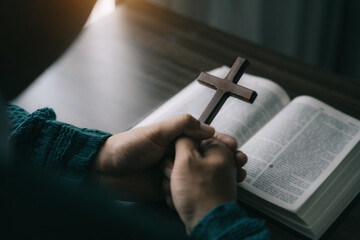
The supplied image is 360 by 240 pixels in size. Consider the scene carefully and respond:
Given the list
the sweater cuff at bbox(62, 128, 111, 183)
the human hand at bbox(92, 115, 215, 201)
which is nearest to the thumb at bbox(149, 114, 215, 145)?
the human hand at bbox(92, 115, 215, 201)

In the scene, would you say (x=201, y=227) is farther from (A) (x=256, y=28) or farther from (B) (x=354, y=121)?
(A) (x=256, y=28)

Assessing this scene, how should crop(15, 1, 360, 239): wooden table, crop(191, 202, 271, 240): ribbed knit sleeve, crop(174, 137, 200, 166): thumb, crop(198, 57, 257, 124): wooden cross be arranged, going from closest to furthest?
crop(191, 202, 271, 240): ribbed knit sleeve → crop(174, 137, 200, 166): thumb → crop(198, 57, 257, 124): wooden cross → crop(15, 1, 360, 239): wooden table

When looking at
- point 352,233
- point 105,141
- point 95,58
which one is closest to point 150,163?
point 105,141

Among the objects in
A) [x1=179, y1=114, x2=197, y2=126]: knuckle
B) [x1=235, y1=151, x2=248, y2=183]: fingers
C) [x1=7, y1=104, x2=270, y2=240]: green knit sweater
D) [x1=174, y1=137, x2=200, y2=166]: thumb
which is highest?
[x1=179, y1=114, x2=197, y2=126]: knuckle

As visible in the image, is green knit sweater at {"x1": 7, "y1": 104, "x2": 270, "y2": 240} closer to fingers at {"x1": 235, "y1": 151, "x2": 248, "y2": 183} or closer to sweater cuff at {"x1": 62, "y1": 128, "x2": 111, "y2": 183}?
sweater cuff at {"x1": 62, "y1": 128, "x2": 111, "y2": 183}

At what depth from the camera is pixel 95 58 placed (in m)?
1.09

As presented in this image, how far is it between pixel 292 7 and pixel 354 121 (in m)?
0.94

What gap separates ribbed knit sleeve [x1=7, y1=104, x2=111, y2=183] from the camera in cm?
75

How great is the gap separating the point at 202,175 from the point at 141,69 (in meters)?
Result: 0.46

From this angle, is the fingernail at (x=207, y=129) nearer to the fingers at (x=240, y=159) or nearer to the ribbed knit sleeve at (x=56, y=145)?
the fingers at (x=240, y=159)

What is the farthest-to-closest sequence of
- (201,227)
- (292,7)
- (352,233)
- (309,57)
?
(309,57) → (292,7) → (352,233) → (201,227)

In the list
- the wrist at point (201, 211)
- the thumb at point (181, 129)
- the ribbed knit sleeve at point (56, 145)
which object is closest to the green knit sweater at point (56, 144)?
the ribbed knit sleeve at point (56, 145)

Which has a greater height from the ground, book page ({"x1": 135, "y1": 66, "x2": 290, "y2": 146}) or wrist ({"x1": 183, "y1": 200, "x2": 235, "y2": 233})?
book page ({"x1": 135, "y1": 66, "x2": 290, "y2": 146})

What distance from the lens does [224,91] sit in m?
0.83
